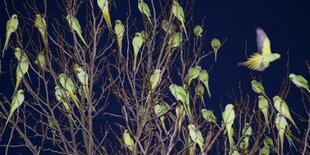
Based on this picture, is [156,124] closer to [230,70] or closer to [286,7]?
[286,7]

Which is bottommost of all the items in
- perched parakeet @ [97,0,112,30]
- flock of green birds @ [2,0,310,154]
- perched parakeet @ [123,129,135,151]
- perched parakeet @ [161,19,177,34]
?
perched parakeet @ [123,129,135,151]

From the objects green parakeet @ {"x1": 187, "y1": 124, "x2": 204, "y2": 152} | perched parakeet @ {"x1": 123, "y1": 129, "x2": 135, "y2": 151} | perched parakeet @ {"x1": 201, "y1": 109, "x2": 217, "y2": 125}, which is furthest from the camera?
perched parakeet @ {"x1": 201, "y1": 109, "x2": 217, "y2": 125}

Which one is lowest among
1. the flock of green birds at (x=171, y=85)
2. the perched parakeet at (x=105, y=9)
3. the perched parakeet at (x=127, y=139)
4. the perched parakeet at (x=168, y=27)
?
the perched parakeet at (x=127, y=139)

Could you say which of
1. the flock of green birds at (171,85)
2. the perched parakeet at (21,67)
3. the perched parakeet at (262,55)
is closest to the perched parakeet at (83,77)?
the flock of green birds at (171,85)

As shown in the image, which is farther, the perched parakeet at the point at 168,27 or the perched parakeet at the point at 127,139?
the perched parakeet at the point at 168,27

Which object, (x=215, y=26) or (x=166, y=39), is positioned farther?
(x=215, y=26)

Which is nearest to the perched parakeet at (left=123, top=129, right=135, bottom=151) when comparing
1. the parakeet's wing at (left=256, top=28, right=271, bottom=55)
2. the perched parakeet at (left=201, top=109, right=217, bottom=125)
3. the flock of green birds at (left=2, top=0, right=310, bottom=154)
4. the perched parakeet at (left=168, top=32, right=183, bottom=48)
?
the flock of green birds at (left=2, top=0, right=310, bottom=154)

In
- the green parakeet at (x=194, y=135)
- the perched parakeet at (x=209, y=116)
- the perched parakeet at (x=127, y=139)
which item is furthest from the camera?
the perched parakeet at (x=209, y=116)

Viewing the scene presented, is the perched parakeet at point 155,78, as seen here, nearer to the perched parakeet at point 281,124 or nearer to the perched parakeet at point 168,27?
the perched parakeet at point 168,27

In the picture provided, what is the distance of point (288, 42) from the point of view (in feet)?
24.9

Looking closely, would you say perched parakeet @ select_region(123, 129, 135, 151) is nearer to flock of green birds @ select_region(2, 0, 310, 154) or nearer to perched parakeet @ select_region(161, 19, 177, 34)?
flock of green birds @ select_region(2, 0, 310, 154)

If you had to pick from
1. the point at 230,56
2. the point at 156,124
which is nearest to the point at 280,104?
the point at 156,124

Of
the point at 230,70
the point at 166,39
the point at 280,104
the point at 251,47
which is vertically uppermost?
the point at 166,39

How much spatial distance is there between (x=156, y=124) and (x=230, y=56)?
6669mm
